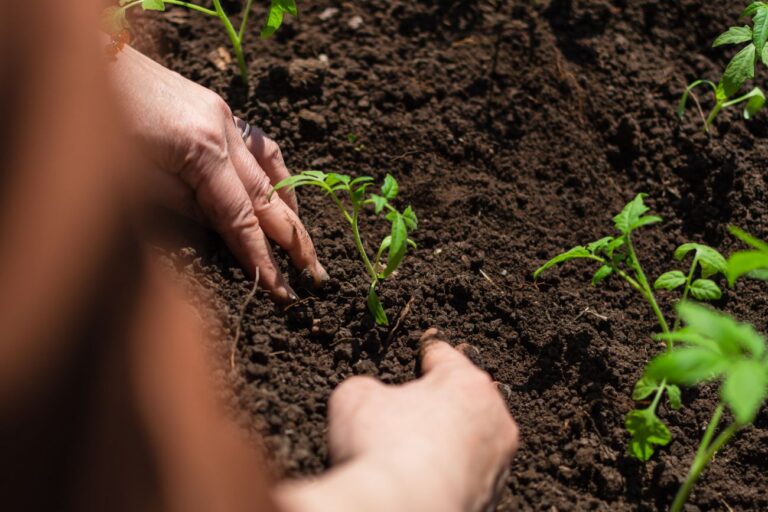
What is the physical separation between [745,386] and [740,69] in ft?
4.52

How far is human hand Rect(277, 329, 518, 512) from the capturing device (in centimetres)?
152

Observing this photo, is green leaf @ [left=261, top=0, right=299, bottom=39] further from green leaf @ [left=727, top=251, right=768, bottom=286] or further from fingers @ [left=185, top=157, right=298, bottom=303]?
green leaf @ [left=727, top=251, right=768, bottom=286]

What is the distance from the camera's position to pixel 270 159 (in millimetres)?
2383

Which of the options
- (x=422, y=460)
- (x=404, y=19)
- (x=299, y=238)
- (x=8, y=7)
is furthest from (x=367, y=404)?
(x=404, y=19)

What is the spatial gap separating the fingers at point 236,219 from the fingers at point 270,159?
7.3 inches

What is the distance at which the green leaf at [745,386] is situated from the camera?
1366 millimetres

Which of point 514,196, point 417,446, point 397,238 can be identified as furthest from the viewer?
point 514,196

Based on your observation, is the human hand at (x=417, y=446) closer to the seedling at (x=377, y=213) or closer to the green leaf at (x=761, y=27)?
the seedling at (x=377, y=213)

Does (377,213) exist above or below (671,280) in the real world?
above

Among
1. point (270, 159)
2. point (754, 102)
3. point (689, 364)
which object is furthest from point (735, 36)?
point (270, 159)

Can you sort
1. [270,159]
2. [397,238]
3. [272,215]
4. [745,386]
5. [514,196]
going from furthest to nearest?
[514,196]
[270,159]
[272,215]
[397,238]
[745,386]

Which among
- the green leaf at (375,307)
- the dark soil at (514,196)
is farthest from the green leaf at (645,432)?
the green leaf at (375,307)

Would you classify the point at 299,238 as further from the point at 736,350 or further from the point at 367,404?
the point at 736,350

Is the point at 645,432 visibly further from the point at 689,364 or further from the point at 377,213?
the point at 377,213
